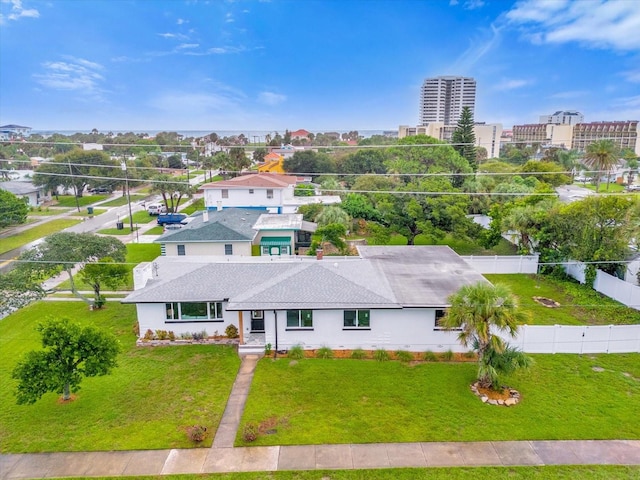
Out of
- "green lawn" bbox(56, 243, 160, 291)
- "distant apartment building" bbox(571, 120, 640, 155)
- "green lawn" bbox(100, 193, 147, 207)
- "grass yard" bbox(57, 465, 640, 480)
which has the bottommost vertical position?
"grass yard" bbox(57, 465, 640, 480)

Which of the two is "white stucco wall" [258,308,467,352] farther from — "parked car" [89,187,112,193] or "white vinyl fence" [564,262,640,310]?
"parked car" [89,187,112,193]

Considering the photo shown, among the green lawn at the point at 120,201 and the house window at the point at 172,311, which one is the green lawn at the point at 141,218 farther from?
the house window at the point at 172,311

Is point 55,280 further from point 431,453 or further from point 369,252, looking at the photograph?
point 431,453

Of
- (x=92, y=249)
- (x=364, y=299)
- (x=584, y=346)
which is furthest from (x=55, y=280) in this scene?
(x=584, y=346)

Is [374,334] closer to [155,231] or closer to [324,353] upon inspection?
[324,353]

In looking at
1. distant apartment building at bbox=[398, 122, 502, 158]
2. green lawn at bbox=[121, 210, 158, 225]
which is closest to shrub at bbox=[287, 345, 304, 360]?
green lawn at bbox=[121, 210, 158, 225]

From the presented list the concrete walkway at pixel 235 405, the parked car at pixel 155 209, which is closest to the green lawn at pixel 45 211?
the parked car at pixel 155 209
